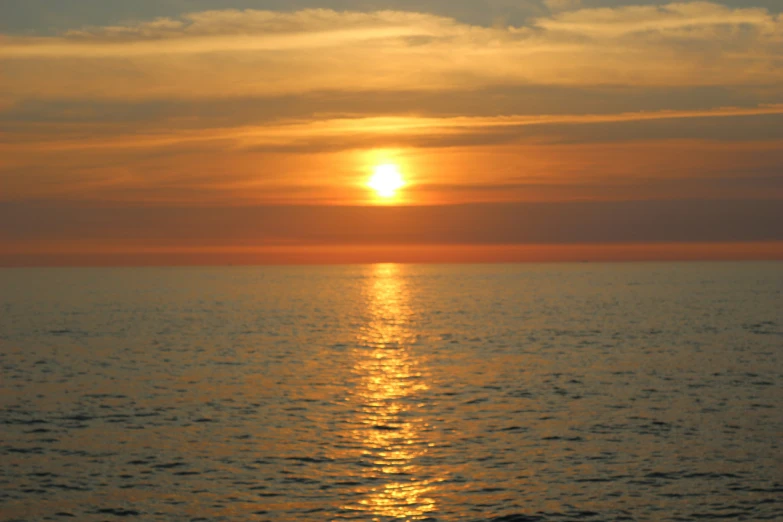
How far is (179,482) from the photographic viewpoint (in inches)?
1358

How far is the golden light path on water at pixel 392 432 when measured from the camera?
104 ft

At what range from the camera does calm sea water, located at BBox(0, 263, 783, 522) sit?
31.7 metres

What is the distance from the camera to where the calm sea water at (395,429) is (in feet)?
104

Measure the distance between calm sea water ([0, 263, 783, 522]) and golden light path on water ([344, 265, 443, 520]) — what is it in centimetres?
16

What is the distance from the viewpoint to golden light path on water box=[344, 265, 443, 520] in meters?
31.6

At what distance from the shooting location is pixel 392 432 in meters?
44.0

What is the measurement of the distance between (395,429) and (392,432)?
80cm

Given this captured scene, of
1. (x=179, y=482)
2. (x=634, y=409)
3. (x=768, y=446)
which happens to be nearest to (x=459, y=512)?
(x=179, y=482)

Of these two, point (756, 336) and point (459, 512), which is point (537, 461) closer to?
point (459, 512)

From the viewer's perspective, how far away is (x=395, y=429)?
147ft

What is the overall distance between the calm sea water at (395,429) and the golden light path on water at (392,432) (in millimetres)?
156

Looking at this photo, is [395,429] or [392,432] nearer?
[392,432]

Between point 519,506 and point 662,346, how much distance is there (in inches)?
2402

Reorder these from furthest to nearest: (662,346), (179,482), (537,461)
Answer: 1. (662,346)
2. (537,461)
3. (179,482)
